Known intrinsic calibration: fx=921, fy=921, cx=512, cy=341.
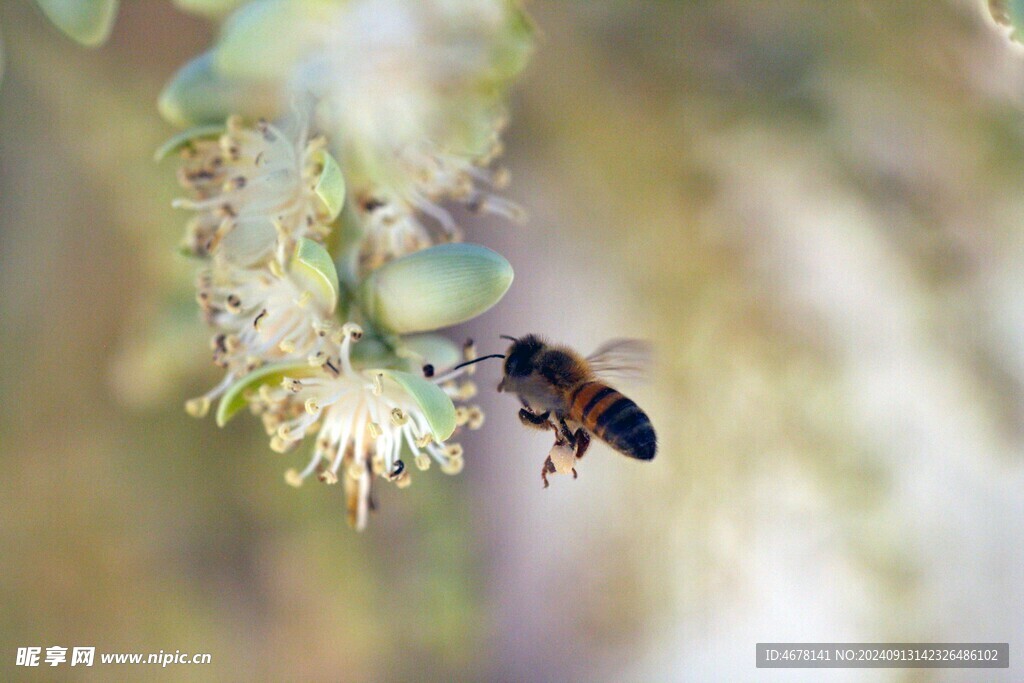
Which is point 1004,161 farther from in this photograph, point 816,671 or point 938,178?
point 816,671

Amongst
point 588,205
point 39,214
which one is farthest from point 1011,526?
point 39,214

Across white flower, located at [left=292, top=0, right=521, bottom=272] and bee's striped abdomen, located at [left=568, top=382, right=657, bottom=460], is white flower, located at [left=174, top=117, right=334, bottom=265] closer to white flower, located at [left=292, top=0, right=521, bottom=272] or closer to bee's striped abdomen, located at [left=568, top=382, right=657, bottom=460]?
white flower, located at [left=292, top=0, right=521, bottom=272]

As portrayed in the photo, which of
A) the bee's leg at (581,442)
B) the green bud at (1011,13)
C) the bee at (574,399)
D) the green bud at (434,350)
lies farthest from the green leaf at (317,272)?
the green bud at (1011,13)

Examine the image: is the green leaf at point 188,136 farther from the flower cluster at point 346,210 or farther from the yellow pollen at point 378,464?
the yellow pollen at point 378,464

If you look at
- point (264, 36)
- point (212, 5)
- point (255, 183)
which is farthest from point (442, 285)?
point (212, 5)

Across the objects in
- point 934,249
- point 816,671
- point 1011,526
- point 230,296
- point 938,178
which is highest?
point 938,178

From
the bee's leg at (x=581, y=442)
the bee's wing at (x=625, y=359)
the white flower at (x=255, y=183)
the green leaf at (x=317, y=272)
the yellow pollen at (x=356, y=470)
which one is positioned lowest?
the yellow pollen at (x=356, y=470)

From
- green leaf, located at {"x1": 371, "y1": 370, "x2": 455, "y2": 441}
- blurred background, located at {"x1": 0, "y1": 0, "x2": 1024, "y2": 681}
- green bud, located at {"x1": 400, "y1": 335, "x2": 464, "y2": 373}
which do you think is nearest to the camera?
green leaf, located at {"x1": 371, "y1": 370, "x2": 455, "y2": 441}

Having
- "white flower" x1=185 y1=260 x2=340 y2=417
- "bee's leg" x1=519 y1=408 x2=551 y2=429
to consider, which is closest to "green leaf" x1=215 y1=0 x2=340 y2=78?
"white flower" x1=185 y1=260 x2=340 y2=417
